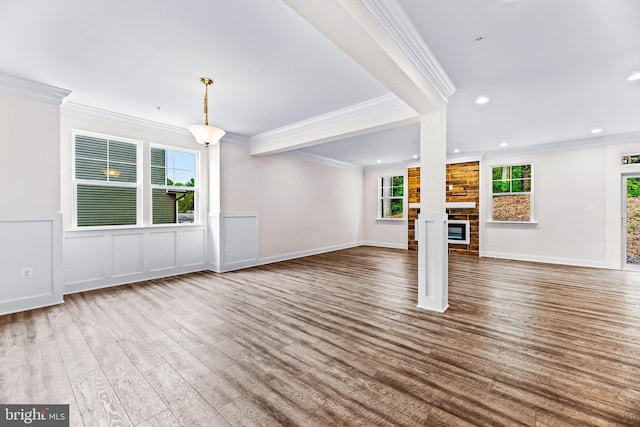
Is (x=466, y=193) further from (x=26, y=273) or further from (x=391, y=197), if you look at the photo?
(x=26, y=273)

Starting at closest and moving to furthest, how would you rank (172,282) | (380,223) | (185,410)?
(185,410) → (172,282) → (380,223)

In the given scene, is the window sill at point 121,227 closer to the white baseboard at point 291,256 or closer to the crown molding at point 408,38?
the white baseboard at point 291,256

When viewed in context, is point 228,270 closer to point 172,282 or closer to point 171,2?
point 172,282

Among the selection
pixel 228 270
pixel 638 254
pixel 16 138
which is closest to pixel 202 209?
pixel 228 270

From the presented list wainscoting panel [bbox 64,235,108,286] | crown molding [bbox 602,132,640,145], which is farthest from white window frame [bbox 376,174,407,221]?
wainscoting panel [bbox 64,235,108,286]

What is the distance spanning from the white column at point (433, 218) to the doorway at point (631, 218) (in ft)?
16.3

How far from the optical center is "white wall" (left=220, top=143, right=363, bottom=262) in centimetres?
568

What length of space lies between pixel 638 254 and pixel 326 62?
729 cm

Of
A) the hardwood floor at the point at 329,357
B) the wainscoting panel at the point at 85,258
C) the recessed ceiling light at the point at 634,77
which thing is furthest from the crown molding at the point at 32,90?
the recessed ceiling light at the point at 634,77

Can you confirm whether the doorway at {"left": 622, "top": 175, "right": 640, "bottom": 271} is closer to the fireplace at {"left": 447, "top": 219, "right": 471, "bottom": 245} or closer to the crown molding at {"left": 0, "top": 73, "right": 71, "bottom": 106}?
the fireplace at {"left": 447, "top": 219, "right": 471, "bottom": 245}

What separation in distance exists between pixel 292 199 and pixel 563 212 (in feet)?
20.1

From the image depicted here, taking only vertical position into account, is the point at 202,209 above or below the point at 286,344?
above

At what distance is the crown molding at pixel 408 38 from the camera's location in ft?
6.24

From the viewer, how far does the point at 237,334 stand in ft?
8.89
